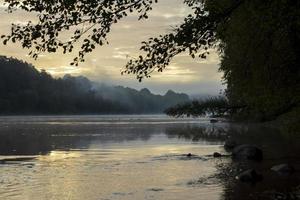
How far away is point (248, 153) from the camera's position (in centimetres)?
4634

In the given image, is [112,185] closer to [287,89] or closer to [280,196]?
[280,196]

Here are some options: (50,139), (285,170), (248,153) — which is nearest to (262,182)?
(285,170)

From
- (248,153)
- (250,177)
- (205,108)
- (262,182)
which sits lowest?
(262,182)

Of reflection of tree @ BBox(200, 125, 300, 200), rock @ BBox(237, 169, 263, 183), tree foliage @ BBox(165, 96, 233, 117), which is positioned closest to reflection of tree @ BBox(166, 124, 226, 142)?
reflection of tree @ BBox(200, 125, 300, 200)

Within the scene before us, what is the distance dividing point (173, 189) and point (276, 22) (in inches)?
767

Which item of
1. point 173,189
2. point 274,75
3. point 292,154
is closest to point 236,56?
point 274,75

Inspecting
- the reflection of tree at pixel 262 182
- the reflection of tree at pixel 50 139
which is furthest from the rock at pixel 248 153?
the reflection of tree at pixel 50 139

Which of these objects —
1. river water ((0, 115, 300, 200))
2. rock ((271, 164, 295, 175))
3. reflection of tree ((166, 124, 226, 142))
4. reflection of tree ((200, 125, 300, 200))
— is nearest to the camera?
reflection of tree ((200, 125, 300, 200))

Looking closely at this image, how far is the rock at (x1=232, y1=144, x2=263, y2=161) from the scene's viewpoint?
149 feet

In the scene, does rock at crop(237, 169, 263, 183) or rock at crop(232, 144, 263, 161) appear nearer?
rock at crop(237, 169, 263, 183)

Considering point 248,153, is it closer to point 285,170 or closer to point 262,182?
point 285,170

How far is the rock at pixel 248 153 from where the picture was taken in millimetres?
45469

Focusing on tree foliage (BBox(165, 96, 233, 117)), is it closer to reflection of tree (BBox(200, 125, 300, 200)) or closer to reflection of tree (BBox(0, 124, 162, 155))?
reflection of tree (BBox(200, 125, 300, 200))

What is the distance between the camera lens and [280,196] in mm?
25594
